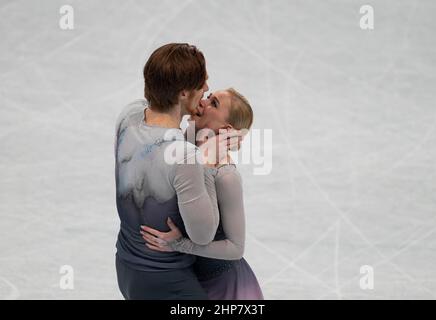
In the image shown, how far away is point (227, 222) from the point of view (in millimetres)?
3312

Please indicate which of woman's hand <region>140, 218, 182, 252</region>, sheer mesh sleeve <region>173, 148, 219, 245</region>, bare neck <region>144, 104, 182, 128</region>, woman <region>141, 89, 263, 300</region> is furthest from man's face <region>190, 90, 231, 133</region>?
woman's hand <region>140, 218, 182, 252</region>

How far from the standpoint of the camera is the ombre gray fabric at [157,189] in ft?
10.3

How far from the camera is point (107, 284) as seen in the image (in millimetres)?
5488

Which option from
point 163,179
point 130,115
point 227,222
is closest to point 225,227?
point 227,222

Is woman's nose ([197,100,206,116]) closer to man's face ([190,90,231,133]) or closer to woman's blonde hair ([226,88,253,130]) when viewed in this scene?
man's face ([190,90,231,133])

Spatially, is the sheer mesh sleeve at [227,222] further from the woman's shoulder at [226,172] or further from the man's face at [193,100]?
the man's face at [193,100]

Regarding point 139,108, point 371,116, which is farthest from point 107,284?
point 371,116

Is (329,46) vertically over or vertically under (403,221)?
over

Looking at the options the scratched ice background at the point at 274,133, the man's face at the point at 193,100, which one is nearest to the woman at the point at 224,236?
the man's face at the point at 193,100

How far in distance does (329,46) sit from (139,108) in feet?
19.9

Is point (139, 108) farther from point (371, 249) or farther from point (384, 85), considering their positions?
point (384, 85)

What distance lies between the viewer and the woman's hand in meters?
3.28

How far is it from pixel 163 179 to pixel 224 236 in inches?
14.7

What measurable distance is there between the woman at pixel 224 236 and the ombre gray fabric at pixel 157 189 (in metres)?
0.04
